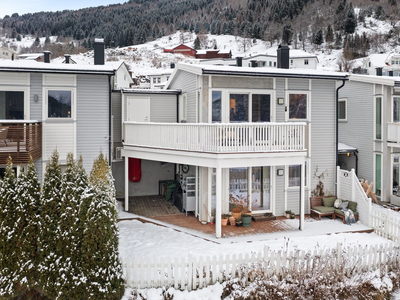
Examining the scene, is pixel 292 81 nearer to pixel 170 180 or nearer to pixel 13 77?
pixel 170 180

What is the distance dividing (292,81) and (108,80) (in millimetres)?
7244

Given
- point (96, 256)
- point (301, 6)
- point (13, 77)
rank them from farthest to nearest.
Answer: point (301, 6)
point (13, 77)
point (96, 256)

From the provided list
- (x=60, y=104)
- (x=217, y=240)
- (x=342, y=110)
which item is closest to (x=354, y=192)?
(x=217, y=240)

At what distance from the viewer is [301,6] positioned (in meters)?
116

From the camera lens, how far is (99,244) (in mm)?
6566

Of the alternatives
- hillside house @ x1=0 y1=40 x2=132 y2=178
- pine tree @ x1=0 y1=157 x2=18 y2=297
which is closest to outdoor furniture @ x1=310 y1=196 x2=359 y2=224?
hillside house @ x1=0 y1=40 x2=132 y2=178

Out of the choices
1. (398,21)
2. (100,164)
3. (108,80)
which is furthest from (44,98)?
(398,21)

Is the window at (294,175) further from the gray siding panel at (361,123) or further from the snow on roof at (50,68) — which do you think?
the snow on roof at (50,68)

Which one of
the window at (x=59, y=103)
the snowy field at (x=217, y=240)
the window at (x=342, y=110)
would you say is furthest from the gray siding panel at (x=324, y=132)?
the window at (x=59, y=103)

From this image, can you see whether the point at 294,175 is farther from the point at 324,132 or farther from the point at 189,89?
the point at 189,89

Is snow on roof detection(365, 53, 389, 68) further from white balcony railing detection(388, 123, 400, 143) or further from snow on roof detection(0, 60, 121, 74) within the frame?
snow on roof detection(0, 60, 121, 74)

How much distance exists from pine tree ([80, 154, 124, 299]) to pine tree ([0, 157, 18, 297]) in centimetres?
149

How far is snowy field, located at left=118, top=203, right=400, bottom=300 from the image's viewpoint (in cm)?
936

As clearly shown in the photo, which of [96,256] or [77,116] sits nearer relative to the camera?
[96,256]
